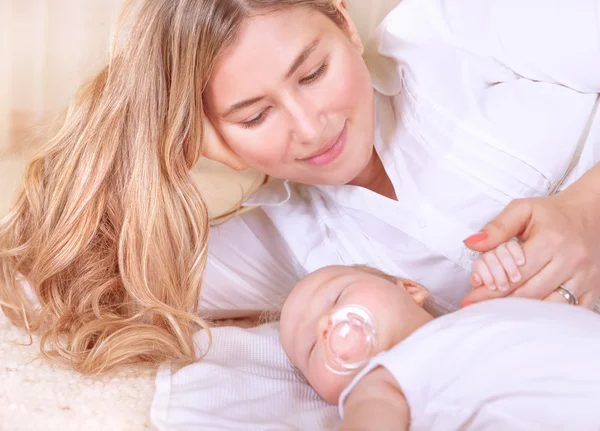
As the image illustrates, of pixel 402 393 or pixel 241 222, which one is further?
pixel 241 222

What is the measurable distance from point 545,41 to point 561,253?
54 cm

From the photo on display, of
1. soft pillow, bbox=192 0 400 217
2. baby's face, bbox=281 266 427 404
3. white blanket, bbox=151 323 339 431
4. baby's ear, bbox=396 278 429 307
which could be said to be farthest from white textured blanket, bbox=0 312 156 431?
soft pillow, bbox=192 0 400 217

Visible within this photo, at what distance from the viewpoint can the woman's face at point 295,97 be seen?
4.84 ft

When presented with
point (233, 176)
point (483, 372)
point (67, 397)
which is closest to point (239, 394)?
point (67, 397)

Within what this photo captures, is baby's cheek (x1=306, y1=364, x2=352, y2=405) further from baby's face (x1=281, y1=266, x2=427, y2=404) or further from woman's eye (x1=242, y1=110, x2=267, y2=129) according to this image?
woman's eye (x1=242, y1=110, x2=267, y2=129)

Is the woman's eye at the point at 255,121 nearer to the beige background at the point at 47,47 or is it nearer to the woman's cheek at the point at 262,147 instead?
the woman's cheek at the point at 262,147

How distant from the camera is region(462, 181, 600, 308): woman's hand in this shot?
128cm

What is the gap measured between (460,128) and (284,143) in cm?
37

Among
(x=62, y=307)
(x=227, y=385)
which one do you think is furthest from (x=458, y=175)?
(x=62, y=307)

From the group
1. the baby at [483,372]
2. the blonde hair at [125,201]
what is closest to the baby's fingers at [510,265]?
the baby at [483,372]

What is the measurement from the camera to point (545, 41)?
5.31 feet

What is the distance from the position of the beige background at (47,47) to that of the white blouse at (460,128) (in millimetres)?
770

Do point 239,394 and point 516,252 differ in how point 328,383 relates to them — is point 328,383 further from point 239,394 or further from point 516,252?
point 516,252

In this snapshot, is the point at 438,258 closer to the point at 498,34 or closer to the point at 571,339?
the point at 498,34
